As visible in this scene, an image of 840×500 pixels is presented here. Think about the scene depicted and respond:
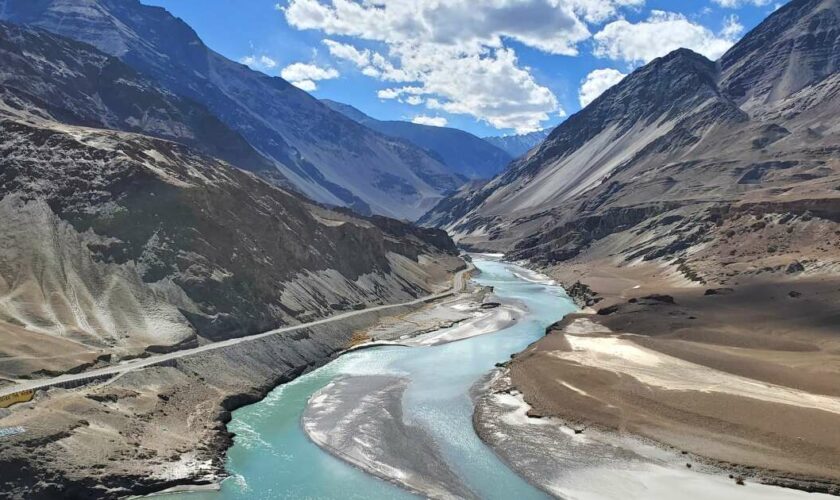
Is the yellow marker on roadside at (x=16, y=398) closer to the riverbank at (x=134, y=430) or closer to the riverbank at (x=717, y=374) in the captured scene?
the riverbank at (x=134, y=430)

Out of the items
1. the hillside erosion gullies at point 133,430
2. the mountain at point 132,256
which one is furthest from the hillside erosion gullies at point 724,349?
the mountain at point 132,256

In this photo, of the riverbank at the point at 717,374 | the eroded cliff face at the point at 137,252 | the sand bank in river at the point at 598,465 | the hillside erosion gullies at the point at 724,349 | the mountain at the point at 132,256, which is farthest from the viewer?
the eroded cliff face at the point at 137,252

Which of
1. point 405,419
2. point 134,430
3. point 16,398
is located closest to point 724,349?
point 405,419

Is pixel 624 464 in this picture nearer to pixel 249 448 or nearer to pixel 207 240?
pixel 249 448

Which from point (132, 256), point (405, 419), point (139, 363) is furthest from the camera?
point (132, 256)

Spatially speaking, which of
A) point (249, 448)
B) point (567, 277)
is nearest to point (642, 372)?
point (249, 448)

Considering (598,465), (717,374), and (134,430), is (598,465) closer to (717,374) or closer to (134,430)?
(717,374)
